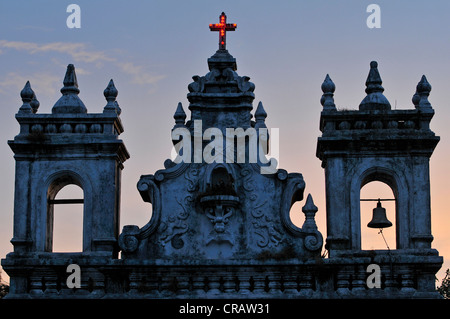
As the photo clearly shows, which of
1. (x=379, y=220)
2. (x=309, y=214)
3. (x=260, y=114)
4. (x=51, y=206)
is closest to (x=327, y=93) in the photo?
(x=260, y=114)

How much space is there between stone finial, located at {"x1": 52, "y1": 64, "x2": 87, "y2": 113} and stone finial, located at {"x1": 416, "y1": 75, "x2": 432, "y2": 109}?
8.73m

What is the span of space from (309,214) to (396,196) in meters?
2.42


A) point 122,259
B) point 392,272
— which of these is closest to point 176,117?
point 122,259

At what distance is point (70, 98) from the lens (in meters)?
33.9

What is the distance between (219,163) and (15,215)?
532 centimetres

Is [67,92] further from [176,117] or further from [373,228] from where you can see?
[373,228]

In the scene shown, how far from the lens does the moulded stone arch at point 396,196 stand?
3206 centimetres

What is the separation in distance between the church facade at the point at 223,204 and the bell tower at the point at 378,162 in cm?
3

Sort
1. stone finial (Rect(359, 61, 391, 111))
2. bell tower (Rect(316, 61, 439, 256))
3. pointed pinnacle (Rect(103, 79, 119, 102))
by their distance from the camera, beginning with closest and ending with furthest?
bell tower (Rect(316, 61, 439, 256))
pointed pinnacle (Rect(103, 79, 119, 102))
stone finial (Rect(359, 61, 391, 111))

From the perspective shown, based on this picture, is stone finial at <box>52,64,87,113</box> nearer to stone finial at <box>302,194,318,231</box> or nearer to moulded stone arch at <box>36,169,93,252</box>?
moulded stone arch at <box>36,169,93,252</box>

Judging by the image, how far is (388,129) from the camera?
32.8 metres

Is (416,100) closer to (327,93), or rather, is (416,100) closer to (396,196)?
(327,93)

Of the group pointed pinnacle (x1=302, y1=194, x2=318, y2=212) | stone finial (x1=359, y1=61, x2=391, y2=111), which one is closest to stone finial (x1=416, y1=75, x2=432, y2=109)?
stone finial (x1=359, y1=61, x2=391, y2=111)

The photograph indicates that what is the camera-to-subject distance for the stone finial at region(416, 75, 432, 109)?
32.9 metres
